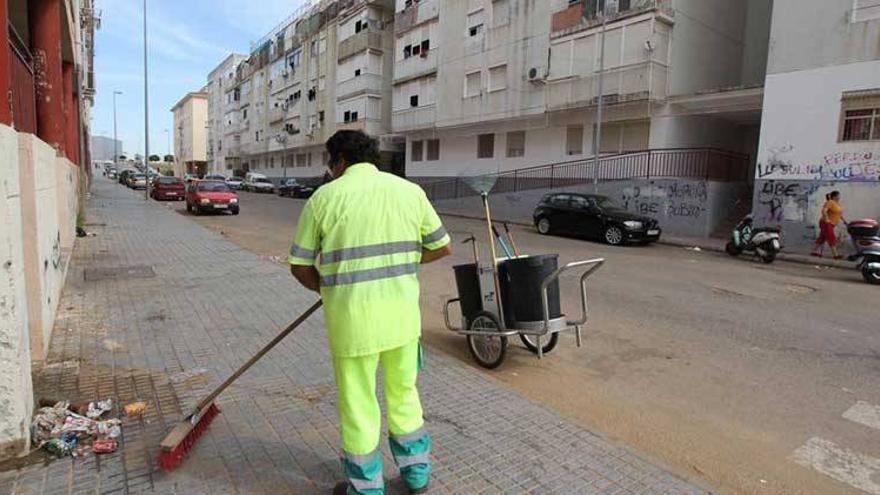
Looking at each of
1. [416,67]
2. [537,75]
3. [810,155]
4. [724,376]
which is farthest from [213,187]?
[724,376]

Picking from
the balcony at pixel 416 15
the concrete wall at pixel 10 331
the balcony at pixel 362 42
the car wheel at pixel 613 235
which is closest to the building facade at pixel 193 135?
the balcony at pixel 362 42

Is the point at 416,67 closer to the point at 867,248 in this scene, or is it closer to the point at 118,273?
the point at 867,248

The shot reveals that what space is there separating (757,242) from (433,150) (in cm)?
2107

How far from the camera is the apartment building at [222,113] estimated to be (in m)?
67.7

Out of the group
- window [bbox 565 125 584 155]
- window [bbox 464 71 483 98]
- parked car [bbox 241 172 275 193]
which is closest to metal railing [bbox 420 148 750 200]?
window [bbox 565 125 584 155]

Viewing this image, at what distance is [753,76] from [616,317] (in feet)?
65.9

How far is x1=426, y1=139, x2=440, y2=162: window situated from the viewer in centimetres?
3125

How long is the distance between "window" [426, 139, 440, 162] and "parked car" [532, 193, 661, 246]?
1395cm

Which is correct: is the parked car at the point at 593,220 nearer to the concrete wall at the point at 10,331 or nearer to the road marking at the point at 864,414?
the road marking at the point at 864,414

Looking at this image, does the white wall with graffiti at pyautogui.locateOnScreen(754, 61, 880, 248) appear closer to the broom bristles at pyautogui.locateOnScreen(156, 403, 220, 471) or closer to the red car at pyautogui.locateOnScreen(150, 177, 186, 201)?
the broom bristles at pyautogui.locateOnScreen(156, 403, 220, 471)

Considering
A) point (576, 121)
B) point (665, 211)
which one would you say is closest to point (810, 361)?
point (665, 211)

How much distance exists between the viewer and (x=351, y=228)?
2.39m

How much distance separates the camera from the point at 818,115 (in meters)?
14.8

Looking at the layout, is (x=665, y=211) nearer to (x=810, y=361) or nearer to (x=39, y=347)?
(x=810, y=361)
